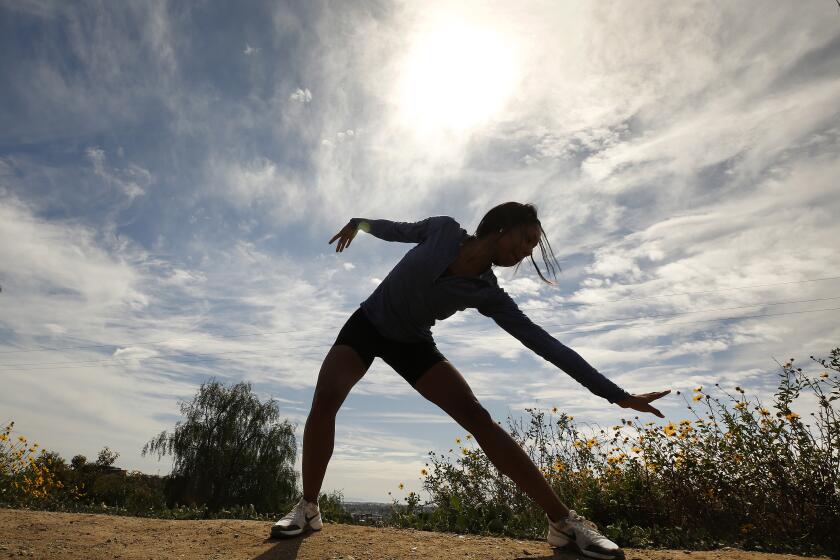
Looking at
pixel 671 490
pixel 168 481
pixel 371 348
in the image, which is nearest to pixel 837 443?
pixel 671 490

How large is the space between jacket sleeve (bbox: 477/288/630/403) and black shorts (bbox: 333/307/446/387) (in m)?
0.40

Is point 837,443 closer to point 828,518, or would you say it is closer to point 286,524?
point 828,518

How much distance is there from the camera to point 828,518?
3.55 m

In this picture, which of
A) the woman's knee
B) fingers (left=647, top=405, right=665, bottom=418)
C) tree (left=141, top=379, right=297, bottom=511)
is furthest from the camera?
tree (left=141, top=379, right=297, bottom=511)

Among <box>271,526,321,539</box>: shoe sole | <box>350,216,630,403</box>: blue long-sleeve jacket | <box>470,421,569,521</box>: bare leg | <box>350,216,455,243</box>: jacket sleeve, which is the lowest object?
<box>271,526,321,539</box>: shoe sole

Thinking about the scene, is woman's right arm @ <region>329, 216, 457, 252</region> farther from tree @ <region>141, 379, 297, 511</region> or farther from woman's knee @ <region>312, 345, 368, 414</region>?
tree @ <region>141, 379, 297, 511</region>

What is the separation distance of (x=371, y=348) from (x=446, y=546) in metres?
1.26

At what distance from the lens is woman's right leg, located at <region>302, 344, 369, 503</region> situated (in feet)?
9.30

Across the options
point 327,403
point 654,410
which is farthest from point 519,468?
point 327,403

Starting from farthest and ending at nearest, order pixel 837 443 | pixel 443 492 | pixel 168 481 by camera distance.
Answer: pixel 168 481 < pixel 443 492 < pixel 837 443

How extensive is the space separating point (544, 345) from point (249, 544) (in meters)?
1.98

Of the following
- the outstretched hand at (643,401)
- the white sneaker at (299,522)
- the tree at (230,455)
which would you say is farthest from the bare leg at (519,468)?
the tree at (230,455)

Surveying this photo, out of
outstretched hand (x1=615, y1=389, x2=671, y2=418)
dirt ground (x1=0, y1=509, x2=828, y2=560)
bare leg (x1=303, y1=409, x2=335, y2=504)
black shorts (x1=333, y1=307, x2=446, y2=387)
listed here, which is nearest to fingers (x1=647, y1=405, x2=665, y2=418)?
outstretched hand (x1=615, y1=389, x2=671, y2=418)

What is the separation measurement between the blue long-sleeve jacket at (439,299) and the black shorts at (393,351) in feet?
0.15
